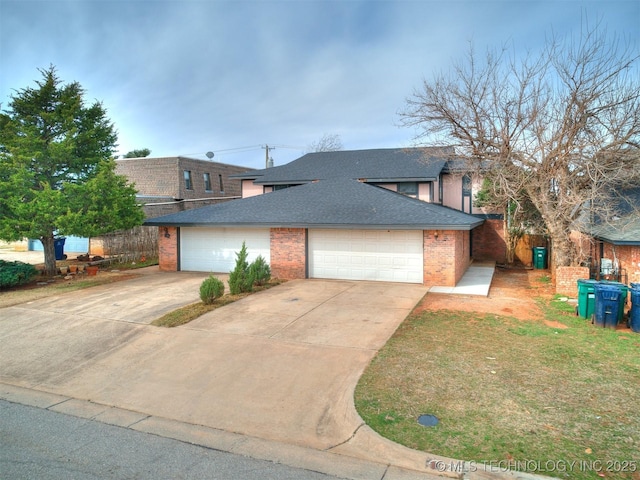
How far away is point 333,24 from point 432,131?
575cm

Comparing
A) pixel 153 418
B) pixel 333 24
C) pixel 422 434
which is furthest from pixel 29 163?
pixel 422 434

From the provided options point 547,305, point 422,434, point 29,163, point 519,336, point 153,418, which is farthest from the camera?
point 29,163

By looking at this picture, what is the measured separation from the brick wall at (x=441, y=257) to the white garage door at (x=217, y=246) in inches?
245

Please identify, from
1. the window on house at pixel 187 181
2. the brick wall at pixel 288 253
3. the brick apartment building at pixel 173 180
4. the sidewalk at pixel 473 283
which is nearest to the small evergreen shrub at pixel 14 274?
the brick wall at pixel 288 253

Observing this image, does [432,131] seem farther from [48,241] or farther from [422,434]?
[48,241]

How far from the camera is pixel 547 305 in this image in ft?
39.5

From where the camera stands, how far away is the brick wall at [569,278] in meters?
13.4

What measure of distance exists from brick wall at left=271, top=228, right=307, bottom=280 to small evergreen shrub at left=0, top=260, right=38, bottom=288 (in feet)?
28.8

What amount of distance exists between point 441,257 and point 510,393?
28.6 ft

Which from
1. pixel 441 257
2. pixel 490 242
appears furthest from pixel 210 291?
pixel 490 242

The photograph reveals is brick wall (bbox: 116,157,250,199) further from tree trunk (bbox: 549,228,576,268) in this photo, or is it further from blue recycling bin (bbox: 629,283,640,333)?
blue recycling bin (bbox: 629,283,640,333)

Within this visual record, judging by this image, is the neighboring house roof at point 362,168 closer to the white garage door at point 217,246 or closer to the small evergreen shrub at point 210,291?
the white garage door at point 217,246

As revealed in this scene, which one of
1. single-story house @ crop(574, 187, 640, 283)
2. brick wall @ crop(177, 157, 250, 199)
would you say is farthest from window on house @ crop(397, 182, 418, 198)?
brick wall @ crop(177, 157, 250, 199)

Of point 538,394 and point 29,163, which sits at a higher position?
point 29,163
